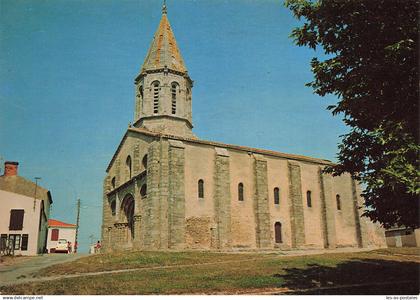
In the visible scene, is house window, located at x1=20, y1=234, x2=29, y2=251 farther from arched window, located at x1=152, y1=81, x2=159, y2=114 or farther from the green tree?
the green tree

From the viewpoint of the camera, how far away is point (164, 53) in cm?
3638

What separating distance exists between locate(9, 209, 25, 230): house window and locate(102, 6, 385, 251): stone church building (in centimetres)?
795

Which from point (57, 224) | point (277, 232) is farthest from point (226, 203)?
point (57, 224)

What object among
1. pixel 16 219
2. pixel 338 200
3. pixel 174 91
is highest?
pixel 174 91

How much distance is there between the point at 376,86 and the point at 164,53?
2825 centimetres

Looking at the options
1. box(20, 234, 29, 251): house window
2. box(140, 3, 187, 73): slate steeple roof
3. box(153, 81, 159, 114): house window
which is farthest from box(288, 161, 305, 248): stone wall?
box(20, 234, 29, 251): house window

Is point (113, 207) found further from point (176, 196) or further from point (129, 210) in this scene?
point (176, 196)

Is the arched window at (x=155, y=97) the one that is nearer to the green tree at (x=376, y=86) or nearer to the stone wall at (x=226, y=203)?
the stone wall at (x=226, y=203)

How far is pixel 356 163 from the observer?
468 inches

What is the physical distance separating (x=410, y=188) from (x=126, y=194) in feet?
86.8

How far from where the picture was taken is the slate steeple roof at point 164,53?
35.6 m

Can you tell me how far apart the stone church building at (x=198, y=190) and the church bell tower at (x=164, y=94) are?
9 cm

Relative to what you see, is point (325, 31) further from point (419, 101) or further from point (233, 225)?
→ point (233, 225)

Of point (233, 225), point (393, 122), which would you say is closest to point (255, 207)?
point (233, 225)
